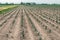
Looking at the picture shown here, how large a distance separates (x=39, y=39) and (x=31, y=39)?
1.89 feet

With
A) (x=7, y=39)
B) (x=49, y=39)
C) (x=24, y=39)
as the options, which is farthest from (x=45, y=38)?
(x=7, y=39)

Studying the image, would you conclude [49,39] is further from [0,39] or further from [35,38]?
[0,39]

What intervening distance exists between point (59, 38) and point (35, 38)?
1829 millimetres

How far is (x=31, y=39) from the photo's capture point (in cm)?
1360

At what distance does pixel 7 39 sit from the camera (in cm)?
1379

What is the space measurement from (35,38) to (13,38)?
1.63 metres

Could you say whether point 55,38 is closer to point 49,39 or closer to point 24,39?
point 49,39

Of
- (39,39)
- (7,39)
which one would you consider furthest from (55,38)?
(7,39)

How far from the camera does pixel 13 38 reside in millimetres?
14031

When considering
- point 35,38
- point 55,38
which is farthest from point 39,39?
point 55,38

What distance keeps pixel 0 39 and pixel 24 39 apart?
1801mm

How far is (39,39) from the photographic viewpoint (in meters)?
13.5

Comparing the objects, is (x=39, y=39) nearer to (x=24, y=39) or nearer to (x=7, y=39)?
(x=24, y=39)

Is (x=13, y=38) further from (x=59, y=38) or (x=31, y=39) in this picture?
(x=59, y=38)
